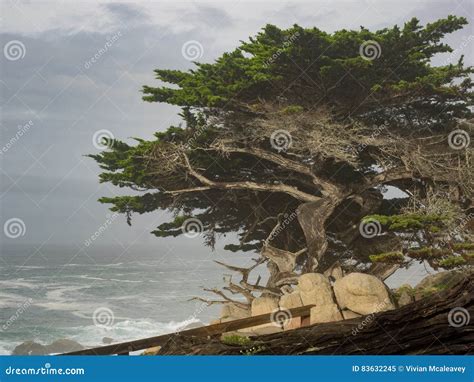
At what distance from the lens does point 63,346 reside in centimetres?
2616

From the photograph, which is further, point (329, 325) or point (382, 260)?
point (382, 260)

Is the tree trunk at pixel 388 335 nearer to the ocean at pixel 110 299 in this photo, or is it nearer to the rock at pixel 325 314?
the rock at pixel 325 314

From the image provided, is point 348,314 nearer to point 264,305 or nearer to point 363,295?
point 363,295

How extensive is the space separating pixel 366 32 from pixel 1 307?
85.4 ft

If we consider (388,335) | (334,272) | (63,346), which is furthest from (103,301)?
(388,335)

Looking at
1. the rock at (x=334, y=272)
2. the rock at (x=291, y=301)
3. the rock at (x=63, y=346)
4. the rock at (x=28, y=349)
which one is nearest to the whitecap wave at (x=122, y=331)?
the rock at (x=63, y=346)

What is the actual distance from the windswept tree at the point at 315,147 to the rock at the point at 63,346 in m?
8.24

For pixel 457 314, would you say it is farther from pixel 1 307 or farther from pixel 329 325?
pixel 1 307

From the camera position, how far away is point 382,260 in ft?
48.9

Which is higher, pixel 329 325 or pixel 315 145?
pixel 315 145

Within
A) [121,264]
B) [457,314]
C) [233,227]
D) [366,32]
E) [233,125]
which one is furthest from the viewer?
[121,264]

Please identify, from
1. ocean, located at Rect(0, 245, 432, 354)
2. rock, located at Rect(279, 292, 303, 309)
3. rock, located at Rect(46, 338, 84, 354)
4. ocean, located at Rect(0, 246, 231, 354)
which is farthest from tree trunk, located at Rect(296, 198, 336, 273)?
rock, located at Rect(46, 338, 84, 354)

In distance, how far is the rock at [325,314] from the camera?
14.6 meters
